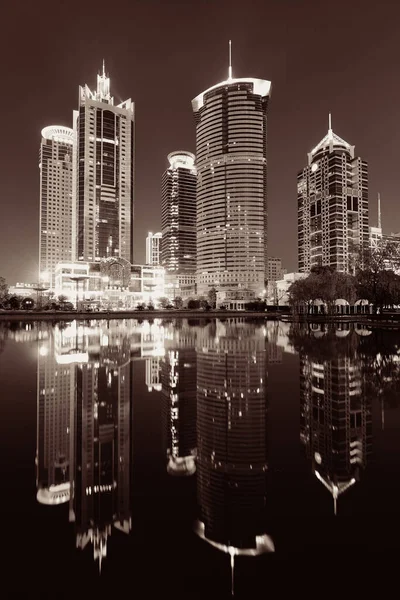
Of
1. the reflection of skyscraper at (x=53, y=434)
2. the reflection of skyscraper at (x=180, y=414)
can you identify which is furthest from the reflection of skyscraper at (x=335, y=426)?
the reflection of skyscraper at (x=53, y=434)

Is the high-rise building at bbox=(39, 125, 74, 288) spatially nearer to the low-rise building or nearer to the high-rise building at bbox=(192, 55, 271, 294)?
the high-rise building at bbox=(192, 55, 271, 294)

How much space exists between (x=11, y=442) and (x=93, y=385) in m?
4.50

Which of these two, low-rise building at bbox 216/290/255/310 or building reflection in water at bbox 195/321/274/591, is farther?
low-rise building at bbox 216/290/255/310

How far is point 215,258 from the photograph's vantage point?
577ft

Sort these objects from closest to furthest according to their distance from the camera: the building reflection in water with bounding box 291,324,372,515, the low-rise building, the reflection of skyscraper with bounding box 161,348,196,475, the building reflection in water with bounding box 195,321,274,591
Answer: the building reflection in water with bounding box 195,321,274,591 < the building reflection in water with bounding box 291,324,372,515 < the reflection of skyscraper with bounding box 161,348,196,475 < the low-rise building

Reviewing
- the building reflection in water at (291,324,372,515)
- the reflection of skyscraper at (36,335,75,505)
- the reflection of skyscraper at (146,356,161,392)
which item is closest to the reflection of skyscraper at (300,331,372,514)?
the building reflection in water at (291,324,372,515)

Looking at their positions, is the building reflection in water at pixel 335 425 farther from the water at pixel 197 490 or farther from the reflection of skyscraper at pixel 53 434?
the reflection of skyscraper at pixel 53 434

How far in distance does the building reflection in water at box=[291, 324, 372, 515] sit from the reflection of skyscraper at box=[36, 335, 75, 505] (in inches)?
134

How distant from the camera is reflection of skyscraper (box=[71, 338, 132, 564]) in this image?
4.22 m

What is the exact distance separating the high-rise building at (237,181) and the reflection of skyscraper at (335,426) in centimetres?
15827

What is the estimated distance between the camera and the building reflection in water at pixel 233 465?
3.90 meters

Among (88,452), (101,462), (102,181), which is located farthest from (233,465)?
(102,181)

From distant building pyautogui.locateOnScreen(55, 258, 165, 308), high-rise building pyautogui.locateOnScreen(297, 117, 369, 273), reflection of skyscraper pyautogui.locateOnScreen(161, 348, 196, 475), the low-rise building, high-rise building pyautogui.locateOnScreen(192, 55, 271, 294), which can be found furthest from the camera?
high-rise building pyautogui.locateOnScreen(297, 117, 369, 273)

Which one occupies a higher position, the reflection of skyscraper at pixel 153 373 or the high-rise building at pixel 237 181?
the high-rise building at pixel 237 181
